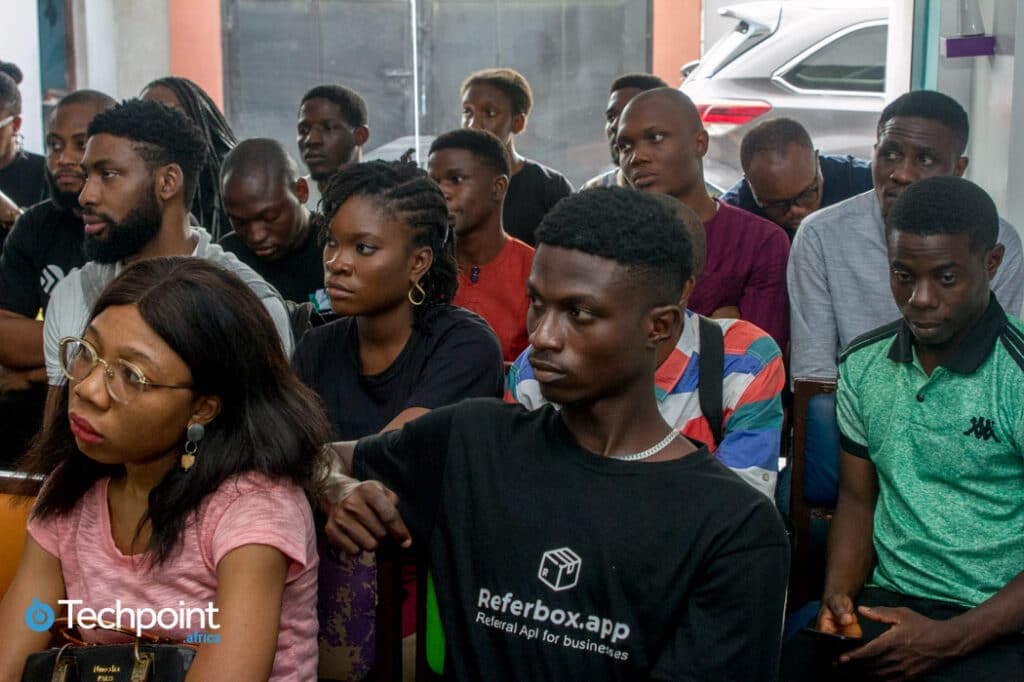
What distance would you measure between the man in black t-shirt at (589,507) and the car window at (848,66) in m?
4.50

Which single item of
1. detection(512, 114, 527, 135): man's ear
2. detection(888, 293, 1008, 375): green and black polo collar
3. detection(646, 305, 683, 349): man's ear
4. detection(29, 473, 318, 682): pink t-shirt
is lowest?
detection(29, 473, 318, 682): pink t-shirt

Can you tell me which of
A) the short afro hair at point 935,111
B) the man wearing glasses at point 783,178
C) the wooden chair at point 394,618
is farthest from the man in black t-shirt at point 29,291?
the short afro hair at point 935,111

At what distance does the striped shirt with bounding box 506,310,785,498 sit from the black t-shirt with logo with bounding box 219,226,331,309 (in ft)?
5.60

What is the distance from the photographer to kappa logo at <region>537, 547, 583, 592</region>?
168cm

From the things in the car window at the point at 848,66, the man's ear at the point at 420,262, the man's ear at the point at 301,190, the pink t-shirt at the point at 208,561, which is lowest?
the pink t-shirt at the point at 208,561

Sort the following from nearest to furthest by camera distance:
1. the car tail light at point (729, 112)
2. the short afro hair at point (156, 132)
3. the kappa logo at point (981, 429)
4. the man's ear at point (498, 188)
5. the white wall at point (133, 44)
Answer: the kappa logo at point (981, 429) → the short afro hair at point (156, 132) → the man's ear at point (498, 188) → the car tail light at point (729, 112) → the white wall at point (133, 44)

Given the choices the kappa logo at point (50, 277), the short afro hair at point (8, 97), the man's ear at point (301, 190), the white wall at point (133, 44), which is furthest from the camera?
the white wall at point (133, 44)

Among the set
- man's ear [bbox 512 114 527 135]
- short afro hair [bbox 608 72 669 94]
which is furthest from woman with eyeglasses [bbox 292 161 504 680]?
short afro hair [bbox 608 72 669 94]

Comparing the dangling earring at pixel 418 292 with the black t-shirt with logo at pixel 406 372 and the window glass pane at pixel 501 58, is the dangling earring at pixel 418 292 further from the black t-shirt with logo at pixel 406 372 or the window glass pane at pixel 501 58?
the window glass pane at pixel 501 58

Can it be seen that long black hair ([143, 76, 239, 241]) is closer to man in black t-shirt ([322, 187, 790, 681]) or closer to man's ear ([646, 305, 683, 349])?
man in black t-shirt ([322, 187, 790, 681])

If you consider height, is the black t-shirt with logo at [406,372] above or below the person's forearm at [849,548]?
above

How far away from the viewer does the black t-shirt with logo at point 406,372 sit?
2.59m

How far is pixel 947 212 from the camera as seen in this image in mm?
2340

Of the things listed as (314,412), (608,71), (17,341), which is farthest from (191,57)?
(314,412)
